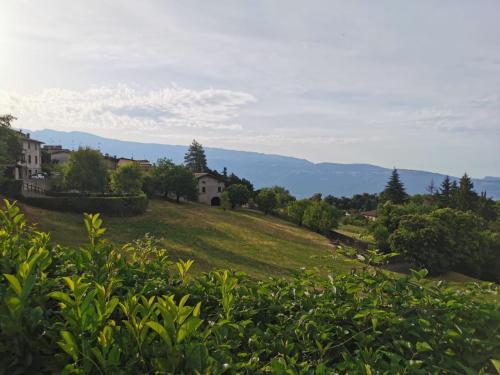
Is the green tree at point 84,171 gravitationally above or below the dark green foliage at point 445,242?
above

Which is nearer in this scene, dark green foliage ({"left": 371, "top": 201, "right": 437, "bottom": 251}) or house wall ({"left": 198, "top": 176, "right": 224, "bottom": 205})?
dark green foliage ({"left": 371, "top": 201, "right": 437, "bottom": 251})

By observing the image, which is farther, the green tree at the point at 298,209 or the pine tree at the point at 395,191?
the pine tree at the point at 395,191

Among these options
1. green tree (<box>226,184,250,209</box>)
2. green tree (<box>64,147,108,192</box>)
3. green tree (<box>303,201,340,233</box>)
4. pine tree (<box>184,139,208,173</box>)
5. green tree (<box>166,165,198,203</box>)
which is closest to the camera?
green tree (<box>64,147,108,192</box>)

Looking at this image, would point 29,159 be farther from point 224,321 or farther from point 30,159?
point 224,321

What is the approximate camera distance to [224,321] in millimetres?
1937

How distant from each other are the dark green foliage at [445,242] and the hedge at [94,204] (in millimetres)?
31219

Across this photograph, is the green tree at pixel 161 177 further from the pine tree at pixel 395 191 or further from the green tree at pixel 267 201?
the pine tree at pixel 395 191

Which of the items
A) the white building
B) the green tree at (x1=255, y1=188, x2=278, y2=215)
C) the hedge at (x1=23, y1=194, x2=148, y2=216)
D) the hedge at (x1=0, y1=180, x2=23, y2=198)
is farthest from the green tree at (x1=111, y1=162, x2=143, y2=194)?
the green tree at (x1=255, y1=188, x2=278, y2=215)

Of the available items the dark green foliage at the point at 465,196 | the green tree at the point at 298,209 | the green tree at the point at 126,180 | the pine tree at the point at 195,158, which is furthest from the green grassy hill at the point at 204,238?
the pine tree at the point at 195,158

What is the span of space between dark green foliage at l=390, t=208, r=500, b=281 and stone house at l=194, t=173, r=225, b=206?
139 ft

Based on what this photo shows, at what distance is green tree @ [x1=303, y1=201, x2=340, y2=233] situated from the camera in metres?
59.8

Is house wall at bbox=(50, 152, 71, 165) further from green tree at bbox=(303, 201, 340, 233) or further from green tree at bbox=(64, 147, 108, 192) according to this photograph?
green tree at bbox=(303, 201, 340, 233)

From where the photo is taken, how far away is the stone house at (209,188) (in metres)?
75.0

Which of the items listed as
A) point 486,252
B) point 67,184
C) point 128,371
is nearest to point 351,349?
point 128,371
